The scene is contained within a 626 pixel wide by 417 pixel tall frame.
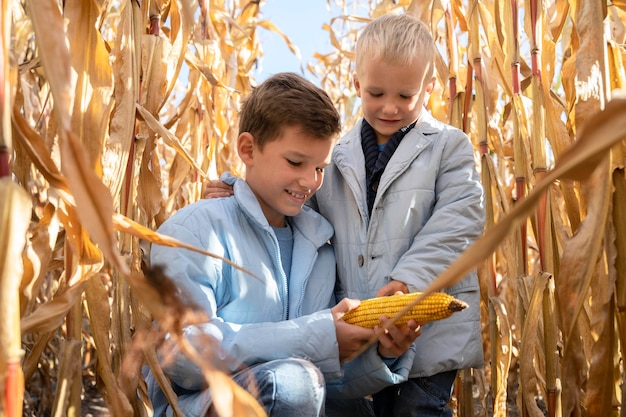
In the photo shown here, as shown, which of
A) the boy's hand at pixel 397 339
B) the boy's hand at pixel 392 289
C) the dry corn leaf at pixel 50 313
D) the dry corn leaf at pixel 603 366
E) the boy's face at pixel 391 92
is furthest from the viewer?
the boy's face at pixel 391 92

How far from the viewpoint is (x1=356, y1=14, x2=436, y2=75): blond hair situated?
1386 millimetres

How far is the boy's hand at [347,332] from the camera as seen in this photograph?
117cm

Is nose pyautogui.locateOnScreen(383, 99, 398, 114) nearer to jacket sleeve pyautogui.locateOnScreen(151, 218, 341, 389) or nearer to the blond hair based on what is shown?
the blond hair

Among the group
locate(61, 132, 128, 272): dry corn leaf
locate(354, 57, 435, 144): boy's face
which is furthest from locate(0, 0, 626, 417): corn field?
locate(354, 57, 435, 144): boy's face

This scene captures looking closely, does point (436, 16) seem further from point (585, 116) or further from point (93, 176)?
A: point (93, 176)

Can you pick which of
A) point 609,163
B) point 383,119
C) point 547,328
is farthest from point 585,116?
point 383,119

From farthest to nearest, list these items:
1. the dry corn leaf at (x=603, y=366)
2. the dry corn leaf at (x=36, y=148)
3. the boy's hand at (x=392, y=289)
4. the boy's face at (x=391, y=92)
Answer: the boy's face at (x=391, y=92)
the boy's hand at (x=392, y=289)
the dry corn leaf at (x=603, y=366)
the dry corn leaf at (x=36, y=148)

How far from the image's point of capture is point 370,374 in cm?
124

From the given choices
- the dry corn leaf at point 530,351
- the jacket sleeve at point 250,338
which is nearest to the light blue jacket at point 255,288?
the jacket sleeve at point 250,338

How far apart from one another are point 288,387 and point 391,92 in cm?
64

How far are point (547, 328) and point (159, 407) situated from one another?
2.34ft

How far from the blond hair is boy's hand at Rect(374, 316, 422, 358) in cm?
54

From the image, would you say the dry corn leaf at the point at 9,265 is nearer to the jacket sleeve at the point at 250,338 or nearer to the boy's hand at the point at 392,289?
the jacket sleeve at the point at 250,338

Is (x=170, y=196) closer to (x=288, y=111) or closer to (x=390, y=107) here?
(x=288, y=111)
